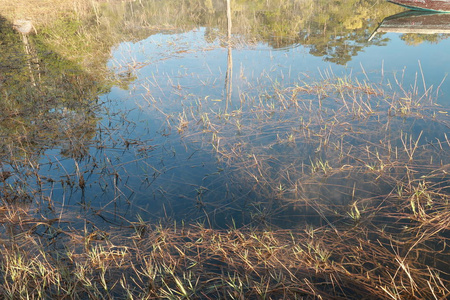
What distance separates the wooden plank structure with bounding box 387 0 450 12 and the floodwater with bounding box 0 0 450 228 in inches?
110

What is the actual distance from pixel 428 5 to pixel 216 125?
39.1 ft

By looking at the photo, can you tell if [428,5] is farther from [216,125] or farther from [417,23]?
[216,125]

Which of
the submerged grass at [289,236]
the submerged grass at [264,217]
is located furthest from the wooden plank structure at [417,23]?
the submerged grass at [289,236]

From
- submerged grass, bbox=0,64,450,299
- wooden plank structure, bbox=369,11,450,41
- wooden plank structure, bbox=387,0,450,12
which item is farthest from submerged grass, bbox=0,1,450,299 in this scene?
wooden plank structure, bbox=387,0,450,12

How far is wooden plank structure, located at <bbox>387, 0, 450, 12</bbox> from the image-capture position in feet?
41.7

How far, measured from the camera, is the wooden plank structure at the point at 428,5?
12703 mm

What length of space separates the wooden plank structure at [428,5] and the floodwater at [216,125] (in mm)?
2794

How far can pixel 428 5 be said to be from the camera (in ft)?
42.8

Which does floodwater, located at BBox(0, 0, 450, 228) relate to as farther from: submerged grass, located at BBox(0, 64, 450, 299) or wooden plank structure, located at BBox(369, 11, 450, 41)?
wooden plank structure, located at BBox(369, 11, 450, 41)

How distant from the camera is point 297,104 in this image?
6.17 metres

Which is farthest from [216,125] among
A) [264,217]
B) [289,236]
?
[289,236]

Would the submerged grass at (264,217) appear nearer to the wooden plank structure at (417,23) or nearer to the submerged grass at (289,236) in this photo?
the submerged grass at (289,236)

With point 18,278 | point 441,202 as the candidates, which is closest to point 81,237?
point 18,278

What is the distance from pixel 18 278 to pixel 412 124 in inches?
214
